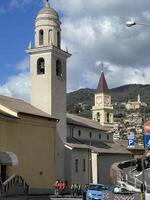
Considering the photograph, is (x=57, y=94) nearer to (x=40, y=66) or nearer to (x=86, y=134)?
(x=40, y=66)

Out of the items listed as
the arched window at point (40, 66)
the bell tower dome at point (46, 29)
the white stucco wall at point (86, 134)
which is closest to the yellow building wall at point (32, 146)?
the arched window at point (40, 66)

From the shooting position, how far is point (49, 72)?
2356 inches

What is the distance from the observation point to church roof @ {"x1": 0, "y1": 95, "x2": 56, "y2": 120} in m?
50.3

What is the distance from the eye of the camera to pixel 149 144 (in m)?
25.0

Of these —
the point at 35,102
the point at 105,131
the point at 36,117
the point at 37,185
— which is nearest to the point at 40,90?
the point at 35,102

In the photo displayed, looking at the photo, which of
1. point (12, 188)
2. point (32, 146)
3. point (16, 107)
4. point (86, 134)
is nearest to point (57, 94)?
point (16, 107)

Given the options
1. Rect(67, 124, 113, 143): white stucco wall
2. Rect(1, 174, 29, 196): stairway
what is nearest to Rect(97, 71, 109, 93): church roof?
Rect(67, 124, 113, 143): white stucco wall

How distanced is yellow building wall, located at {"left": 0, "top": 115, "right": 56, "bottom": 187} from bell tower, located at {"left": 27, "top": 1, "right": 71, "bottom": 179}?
3.86m

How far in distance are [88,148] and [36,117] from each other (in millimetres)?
14745

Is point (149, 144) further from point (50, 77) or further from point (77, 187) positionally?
point (50, 77)

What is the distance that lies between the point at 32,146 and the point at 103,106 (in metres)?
45.4

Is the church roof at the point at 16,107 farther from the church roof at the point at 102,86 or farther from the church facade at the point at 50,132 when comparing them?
the church roof at the point at 102,86

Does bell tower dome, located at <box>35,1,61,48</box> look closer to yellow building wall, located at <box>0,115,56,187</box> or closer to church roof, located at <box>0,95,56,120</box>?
church roof, located at <box>0,95,56,120</box>

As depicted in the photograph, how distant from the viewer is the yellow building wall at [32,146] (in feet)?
158
